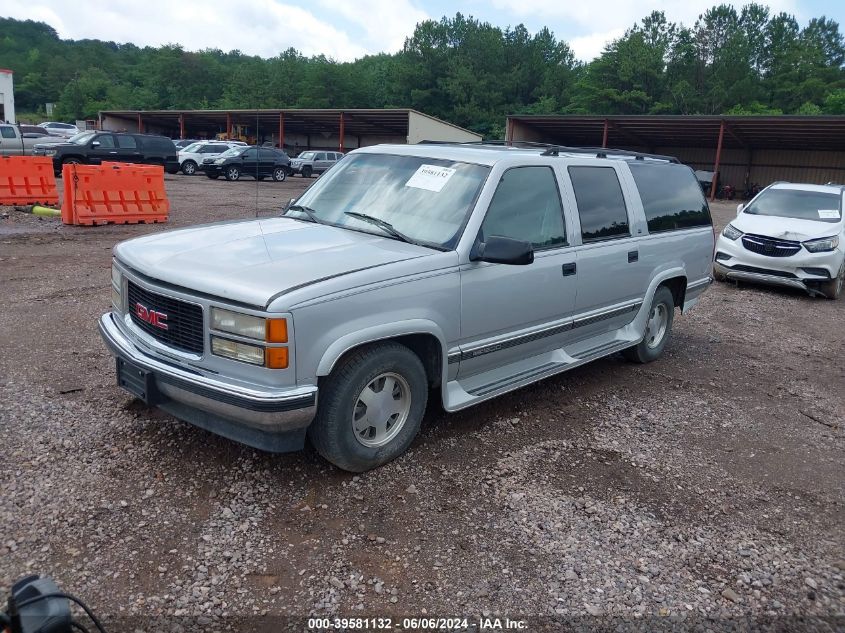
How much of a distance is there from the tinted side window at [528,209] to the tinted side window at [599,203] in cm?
27

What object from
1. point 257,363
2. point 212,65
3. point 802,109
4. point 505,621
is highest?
point 212,65

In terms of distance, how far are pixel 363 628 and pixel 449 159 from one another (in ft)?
10.2

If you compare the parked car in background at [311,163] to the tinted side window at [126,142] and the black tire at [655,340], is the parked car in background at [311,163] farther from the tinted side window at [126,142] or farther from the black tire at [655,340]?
the black tire at [655,340]

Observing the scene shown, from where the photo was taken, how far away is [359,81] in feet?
262

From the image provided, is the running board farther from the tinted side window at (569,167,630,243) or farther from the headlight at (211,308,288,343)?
the headlight at (211,308,288,343)

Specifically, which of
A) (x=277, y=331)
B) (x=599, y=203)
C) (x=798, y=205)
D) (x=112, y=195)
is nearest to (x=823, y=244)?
(x=798, y=205)

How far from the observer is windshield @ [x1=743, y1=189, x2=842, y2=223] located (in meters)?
10.8

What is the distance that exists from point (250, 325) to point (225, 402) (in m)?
0.41

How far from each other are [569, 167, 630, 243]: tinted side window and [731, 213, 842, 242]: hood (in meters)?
6.10

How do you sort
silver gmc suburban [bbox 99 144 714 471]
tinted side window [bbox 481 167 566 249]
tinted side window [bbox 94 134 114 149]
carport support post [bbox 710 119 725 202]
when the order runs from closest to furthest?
silver gmc suburban [bbox 99 144 714 471] → tinted side window [bbox 481 167 566 249] → tinted side window [bbox 94 134 114 149] → carport support post [bbox 710 119 725 202]

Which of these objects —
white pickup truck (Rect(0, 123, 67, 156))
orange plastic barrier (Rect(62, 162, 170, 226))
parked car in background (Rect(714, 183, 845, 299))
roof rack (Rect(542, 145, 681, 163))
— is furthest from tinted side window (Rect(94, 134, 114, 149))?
roof rack (Rect(542, 145, 681, 163))

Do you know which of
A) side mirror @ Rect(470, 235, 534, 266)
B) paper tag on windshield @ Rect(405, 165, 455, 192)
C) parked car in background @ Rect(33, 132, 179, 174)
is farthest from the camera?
parked car in background @ Rect(33, 132, 179, 174)

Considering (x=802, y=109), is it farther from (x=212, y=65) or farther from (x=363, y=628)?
(x=212, y=65)

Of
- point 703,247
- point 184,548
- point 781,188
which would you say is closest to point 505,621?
point 184,548
